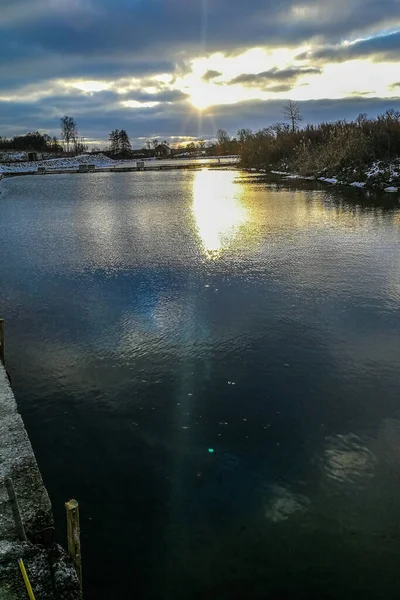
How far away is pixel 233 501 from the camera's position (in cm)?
811

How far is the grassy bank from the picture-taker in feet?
181

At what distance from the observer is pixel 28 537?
6.58m

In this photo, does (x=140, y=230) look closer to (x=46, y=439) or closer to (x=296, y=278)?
(x=296, y=278)

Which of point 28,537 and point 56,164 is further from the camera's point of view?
point 56,164

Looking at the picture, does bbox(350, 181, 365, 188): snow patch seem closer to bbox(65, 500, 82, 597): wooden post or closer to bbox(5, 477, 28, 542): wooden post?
bbox(5, 477, 28, 542): wooden post

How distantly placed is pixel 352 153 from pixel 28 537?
6277 centimetres

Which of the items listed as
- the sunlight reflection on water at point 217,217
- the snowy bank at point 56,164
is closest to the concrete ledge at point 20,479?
the sunlight reflection on water at point 217,217

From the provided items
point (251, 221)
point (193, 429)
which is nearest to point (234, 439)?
point (193, 429)

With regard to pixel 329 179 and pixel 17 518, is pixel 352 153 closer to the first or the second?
pixel 329 179

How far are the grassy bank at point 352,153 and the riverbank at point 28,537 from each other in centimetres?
4860

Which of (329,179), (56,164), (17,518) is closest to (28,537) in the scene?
(17,518)

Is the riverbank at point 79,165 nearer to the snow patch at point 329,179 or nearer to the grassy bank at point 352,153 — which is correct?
the grassy bank at point 352,153

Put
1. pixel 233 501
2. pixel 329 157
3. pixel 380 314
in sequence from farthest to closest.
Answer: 1. pixel 329 157
2. pixel 380 314
3. pixel 233 501

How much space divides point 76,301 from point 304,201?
31.4m
